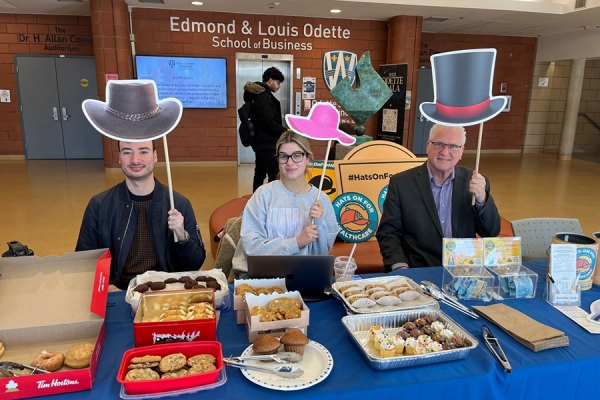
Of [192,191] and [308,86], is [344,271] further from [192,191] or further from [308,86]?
[308,86]

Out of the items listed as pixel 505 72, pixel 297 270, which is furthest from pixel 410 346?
pixel 505 72

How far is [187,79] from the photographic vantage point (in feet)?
26.8

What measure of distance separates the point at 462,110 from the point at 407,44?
7328 mm

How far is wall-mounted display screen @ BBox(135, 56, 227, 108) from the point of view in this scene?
312 inches

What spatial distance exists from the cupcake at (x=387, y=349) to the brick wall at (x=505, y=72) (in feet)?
32.8

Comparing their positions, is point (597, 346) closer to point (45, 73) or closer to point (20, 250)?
point (20, 250)

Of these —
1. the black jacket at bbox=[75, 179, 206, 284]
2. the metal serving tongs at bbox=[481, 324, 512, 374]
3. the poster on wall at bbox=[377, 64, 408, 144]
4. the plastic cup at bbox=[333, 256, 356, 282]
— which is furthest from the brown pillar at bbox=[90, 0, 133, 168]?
the metal serving tongs at bbox=[481, 324, 512, 374]

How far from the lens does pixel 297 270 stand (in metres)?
1.55

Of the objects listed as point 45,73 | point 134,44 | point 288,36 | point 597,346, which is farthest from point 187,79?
point 597,346

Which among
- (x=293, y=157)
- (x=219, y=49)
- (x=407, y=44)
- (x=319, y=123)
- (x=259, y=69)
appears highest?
(x=407, y=44)

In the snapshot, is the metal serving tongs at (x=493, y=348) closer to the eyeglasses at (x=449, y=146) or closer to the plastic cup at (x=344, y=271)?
the plastic cup at (x=344, y=271)

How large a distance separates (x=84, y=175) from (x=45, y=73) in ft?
8.89

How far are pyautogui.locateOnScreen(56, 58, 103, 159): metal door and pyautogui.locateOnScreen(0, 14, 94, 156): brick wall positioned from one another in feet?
0.93

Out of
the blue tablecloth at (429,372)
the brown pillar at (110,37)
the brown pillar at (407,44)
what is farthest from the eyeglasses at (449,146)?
the brown pillar at (110,37)
